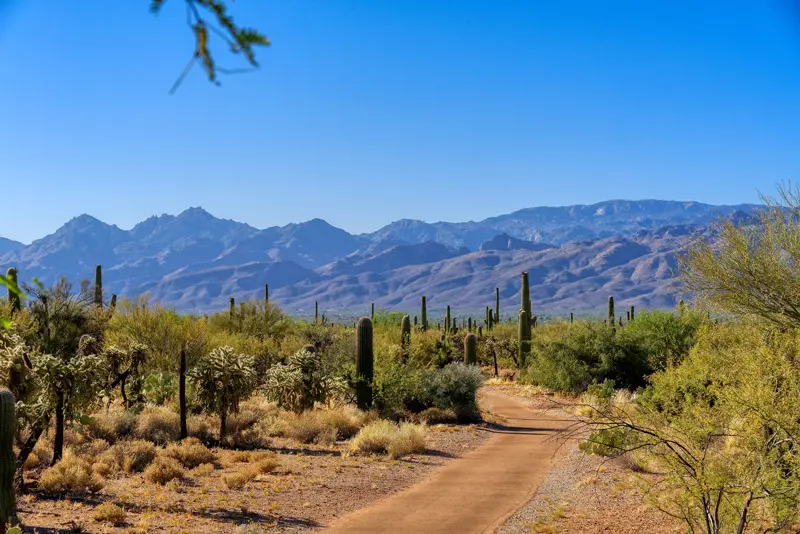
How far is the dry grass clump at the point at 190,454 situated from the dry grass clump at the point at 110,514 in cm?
376

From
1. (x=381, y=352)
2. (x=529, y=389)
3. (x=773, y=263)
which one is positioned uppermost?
(x=773, y=263)

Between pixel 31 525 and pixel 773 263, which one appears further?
pixel 773 263

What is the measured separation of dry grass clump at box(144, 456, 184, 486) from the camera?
12516mm

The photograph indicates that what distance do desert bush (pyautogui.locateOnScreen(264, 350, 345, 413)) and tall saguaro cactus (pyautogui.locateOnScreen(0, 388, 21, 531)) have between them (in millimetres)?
9333

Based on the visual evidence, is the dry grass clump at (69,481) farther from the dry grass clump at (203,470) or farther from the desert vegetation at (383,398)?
the dry grass clump at (203,470)

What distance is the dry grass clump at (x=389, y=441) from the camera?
614 inches

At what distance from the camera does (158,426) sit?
1631cm

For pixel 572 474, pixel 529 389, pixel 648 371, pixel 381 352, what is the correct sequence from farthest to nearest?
pixel 529 389, pixel 648 371, pixel 381 352, pixel 572 474

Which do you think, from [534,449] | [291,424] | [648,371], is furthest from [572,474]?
[648,371]

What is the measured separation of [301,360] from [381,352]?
4.13 metres

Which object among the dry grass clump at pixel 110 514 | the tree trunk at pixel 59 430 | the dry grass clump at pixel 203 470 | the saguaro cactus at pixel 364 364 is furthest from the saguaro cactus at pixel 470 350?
the dry grass clump at pixel 110 514

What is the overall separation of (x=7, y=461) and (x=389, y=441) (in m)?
8.14

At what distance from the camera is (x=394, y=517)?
10812mm

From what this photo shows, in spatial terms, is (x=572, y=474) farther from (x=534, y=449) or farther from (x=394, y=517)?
(x=394, y=517)
